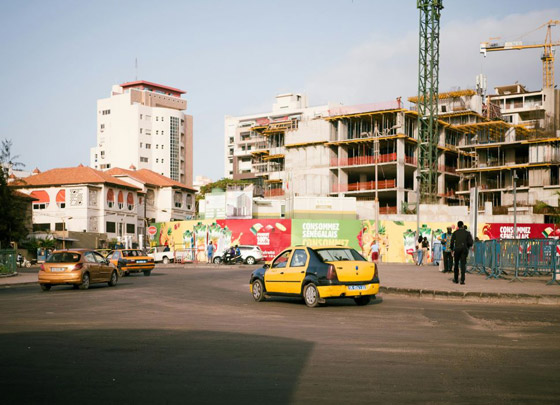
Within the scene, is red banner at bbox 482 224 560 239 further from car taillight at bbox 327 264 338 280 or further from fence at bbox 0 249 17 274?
car taillight at bbox 327 264 338 280

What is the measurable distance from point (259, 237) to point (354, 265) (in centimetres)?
4441

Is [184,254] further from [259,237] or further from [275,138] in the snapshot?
[275,138]

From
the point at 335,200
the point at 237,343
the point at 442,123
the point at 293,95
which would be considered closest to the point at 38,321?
the point at 237,343

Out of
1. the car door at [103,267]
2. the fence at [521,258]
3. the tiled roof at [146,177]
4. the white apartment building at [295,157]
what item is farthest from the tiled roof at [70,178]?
the fence at [521,258]

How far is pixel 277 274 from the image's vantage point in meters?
17.0

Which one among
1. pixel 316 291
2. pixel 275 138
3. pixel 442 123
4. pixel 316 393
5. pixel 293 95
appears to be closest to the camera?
pixel 316 393

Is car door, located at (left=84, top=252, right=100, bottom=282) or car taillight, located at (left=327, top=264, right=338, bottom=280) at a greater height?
car taillight, located at (left=327, top=264, right=338, bottom=280)

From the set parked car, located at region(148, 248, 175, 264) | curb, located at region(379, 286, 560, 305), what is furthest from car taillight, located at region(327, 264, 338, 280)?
parked car, located at region(148, 248, 175, 264)

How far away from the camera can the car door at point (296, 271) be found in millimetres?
16203

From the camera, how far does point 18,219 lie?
5134cm

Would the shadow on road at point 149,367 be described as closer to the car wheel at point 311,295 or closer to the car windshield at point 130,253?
the car wheel at point 311,295

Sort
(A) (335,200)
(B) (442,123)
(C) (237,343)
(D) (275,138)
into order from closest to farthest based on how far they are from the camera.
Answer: (C) (237,343) → (A) (335,200) → (B) (442,123) → (D) (275,138)

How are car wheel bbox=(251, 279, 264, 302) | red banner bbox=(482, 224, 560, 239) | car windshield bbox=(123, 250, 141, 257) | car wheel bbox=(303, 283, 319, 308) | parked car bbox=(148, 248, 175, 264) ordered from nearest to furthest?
car wheel bbox=(303, 283, 319, 308) → car wheel bbox=(251, 279, 264, 302) → car windshield bbox=(123, 250, 141, 257) → parked car bbox=(148, 248, 175, 264) → red banner bbox=(482, 224, 560, 239)

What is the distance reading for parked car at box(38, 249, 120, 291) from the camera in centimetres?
2347
